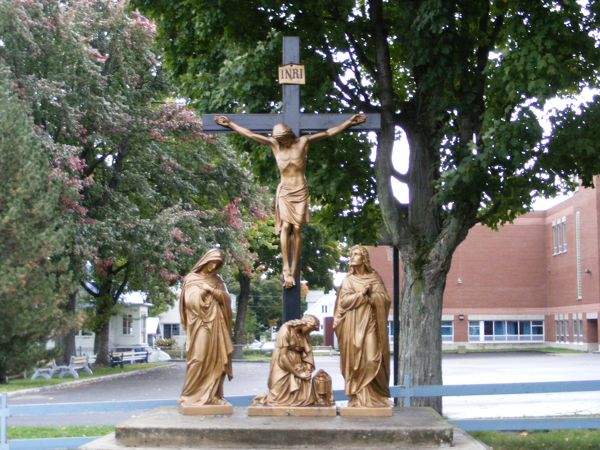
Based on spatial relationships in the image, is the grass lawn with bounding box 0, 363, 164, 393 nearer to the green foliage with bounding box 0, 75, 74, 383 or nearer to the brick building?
the green foliage with bounding box 0, 75, 74, 383

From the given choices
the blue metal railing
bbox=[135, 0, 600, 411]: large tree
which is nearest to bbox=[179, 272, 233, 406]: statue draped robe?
the blue metal railing

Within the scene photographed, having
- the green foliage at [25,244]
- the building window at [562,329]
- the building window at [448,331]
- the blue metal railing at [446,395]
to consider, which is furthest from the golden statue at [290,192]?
the building window at [448,331]

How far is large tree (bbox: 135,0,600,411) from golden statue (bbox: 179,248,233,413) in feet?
15.7

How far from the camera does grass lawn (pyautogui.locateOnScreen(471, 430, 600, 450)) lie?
13.1m

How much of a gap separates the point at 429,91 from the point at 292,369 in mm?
6373

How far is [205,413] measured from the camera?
9.26m

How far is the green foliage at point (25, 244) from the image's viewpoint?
75.0 ft

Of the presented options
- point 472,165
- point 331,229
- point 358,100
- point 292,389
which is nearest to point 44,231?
point 331,229

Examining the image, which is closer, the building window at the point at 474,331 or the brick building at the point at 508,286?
the brick building at the point at 508,286

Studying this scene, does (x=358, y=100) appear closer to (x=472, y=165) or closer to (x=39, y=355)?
(x=472, y=165)

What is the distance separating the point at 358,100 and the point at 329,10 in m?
1.51

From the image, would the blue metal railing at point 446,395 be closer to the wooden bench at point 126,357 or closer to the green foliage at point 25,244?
A: the green foliage at point 25,244

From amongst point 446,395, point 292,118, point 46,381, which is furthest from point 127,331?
point 292,118

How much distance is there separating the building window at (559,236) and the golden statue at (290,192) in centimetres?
5243
